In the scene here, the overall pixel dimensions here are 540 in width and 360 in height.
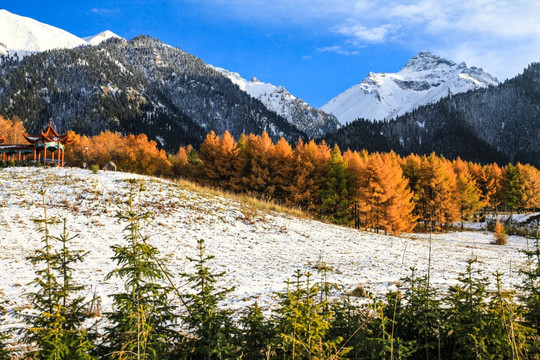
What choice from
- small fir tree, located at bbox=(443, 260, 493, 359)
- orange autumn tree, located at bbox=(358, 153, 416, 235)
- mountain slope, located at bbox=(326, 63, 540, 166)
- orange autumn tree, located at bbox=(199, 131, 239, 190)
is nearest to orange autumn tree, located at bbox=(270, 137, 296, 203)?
orange autumn tree, located at bbox=(199, 131, 239, 190)

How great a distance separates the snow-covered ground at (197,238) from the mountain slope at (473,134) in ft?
496

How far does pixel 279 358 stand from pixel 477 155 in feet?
660

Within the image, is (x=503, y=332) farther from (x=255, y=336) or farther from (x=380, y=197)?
(x=380, y=197)

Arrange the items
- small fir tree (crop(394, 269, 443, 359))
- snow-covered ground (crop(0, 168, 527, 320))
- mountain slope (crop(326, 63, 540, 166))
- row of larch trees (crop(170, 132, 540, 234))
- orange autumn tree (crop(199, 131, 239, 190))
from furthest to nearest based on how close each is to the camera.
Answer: mountain slope (crop(326, 63, 540, 166)) < orange autumn tree (crop(199, 131, 239, 190)) < row of larch trees (crop(170, 132, 540, 234)) < snow-covered ground (crop(0, 168, 527, 320)) < small fir tree (crop(394, 269, 443, 359))

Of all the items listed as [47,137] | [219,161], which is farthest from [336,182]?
[47,137]

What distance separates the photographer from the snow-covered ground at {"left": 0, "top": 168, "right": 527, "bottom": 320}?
913 centimetres

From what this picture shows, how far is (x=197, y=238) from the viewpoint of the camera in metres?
14.5

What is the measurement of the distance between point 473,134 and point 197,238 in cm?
21807

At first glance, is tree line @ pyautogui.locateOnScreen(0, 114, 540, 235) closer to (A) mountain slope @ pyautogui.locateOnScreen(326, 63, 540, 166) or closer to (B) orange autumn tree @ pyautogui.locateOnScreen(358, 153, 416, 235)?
(B) orange autumn tree @ pyautogui.locateOnScreen(358, 153, 416, 235)

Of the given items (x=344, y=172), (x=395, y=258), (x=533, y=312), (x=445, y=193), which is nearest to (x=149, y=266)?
(x=533, y=312)

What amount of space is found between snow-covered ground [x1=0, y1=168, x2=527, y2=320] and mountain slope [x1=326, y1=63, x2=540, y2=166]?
15107cm

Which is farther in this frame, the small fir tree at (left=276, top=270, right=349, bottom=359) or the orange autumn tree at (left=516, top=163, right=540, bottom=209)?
the orange autumn tree at (left=516, top=163, right=540, bottom=209)

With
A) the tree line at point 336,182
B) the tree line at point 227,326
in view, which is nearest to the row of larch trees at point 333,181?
the tree line at point 336,182

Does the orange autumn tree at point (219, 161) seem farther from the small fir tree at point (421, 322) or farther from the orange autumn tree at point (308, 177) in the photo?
the small fir tree at point (421, 322)
